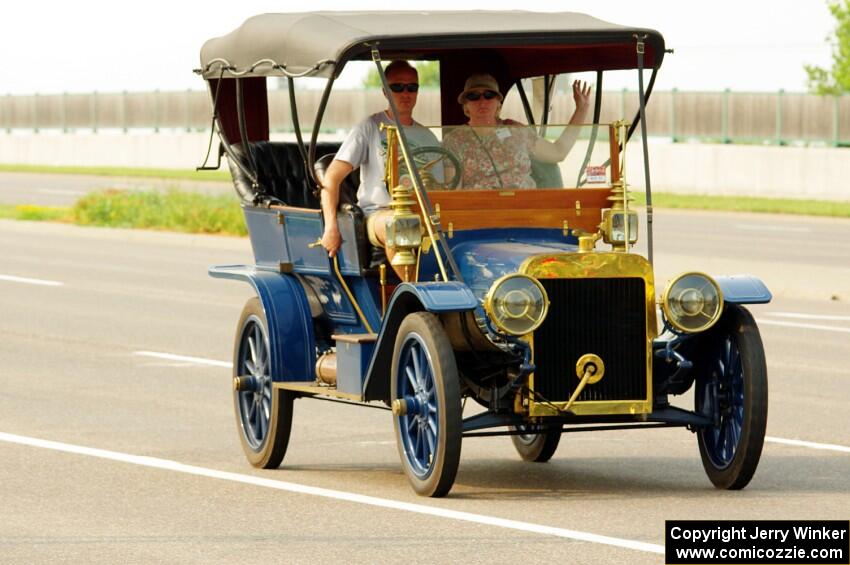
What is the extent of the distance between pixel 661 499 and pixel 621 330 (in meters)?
0.80

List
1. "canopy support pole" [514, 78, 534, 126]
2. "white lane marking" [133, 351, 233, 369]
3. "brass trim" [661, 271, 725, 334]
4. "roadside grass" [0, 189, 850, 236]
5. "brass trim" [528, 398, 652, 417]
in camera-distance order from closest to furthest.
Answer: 1. "brass trim" [528, 398, 652, 417]
2. "brass trim" [661, 271, 725, 334]
3. "canopy support pole" [514, 78, 534, 126]
4. "white lane marking" [133, 351, 233, 369]
5. "roadside grass" [0, 189, 850, 236]

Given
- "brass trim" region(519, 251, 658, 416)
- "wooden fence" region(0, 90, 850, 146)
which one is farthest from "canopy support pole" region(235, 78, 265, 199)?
"wooden fence" region(0, 90, 850, 146)

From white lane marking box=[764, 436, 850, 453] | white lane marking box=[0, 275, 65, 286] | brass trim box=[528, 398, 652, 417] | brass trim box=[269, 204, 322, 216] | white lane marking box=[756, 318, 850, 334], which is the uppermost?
brass trim box=[269, 204, 322, 216]

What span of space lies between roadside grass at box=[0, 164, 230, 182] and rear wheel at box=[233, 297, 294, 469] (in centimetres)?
4115

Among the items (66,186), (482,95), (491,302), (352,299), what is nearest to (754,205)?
(66,186)

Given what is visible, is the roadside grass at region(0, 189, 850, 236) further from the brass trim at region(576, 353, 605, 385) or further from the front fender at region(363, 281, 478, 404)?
the brass trim at region(576, 353, 605, 385)

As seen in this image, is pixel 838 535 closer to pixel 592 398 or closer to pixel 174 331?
pixel 592 398

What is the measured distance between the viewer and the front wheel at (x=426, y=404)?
8680mm

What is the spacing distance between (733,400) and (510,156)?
1795 mm

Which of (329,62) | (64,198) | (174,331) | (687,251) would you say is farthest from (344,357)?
(64,198)

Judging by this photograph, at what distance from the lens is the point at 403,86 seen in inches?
396

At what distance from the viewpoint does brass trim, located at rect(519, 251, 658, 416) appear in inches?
350

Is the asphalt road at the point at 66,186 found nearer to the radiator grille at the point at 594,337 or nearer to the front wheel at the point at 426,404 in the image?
the front wheel at the point at 426,404

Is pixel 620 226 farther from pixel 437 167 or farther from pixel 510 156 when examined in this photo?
pixel 437 167
